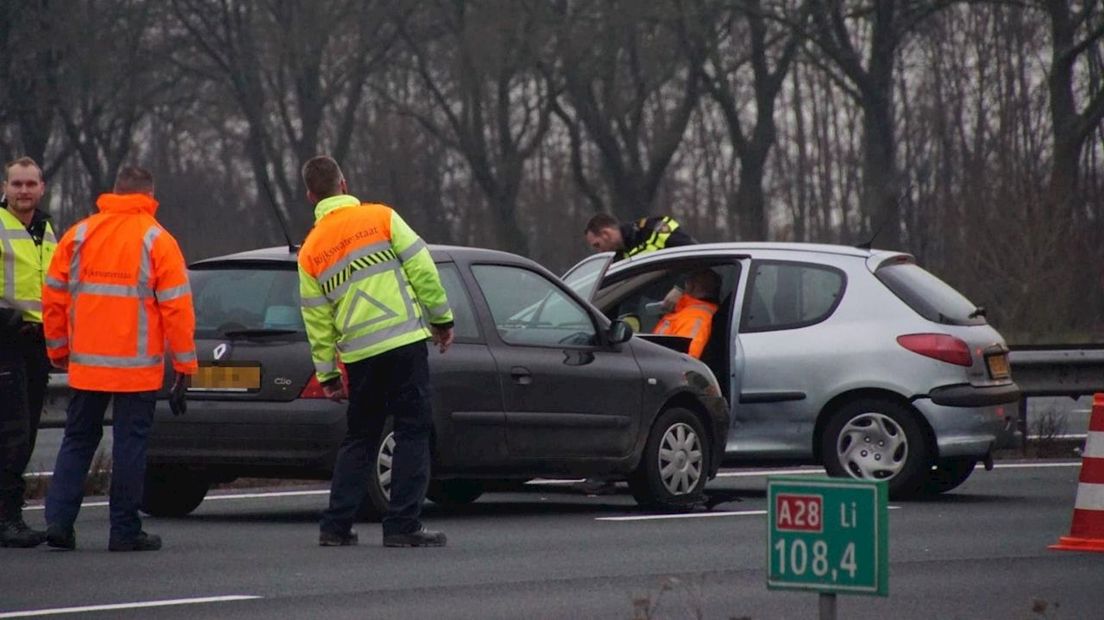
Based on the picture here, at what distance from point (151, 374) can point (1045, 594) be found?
4.04 meters

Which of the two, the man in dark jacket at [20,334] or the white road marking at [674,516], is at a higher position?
the man in dark jacket at [20,334]

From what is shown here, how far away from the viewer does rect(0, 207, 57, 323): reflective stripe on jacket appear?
33.9 feet

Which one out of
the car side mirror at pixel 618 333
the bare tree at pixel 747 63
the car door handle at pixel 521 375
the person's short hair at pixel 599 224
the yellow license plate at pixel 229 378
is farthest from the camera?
the bare tree at pixel 747 63

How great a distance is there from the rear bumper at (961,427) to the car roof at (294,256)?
8.39ft

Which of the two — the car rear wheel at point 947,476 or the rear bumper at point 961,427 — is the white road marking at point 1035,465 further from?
the rear bumper at point 961,427

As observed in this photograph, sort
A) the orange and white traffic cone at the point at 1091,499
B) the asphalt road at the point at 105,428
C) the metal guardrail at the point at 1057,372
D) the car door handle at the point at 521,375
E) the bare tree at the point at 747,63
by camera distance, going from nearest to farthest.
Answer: the orange and white traffic cone at the point at 1091,499 < the car door handle at the point at 521,375 < the asphalt road at the point at 105,428 < the metal guardrail at the point at 1057,372 < the bare tree at the point at 747,63

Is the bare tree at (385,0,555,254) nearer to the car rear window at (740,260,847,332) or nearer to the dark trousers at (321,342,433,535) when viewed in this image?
the car rear window at (740,260,847,332)

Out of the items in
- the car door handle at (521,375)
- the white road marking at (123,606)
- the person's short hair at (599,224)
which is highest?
the person's short hair at (599,224)

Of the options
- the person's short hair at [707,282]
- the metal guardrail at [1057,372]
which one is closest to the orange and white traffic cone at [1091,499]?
the person's short hair at [707,282]

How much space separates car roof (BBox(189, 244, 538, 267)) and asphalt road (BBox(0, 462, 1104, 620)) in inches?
53.3

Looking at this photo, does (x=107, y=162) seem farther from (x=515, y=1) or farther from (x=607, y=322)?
(x=607, y=322)

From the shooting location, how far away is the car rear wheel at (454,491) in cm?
1291

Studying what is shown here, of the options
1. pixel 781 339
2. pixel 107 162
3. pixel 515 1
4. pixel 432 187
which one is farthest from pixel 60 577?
pixel 432 187

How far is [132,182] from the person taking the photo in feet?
33.5
